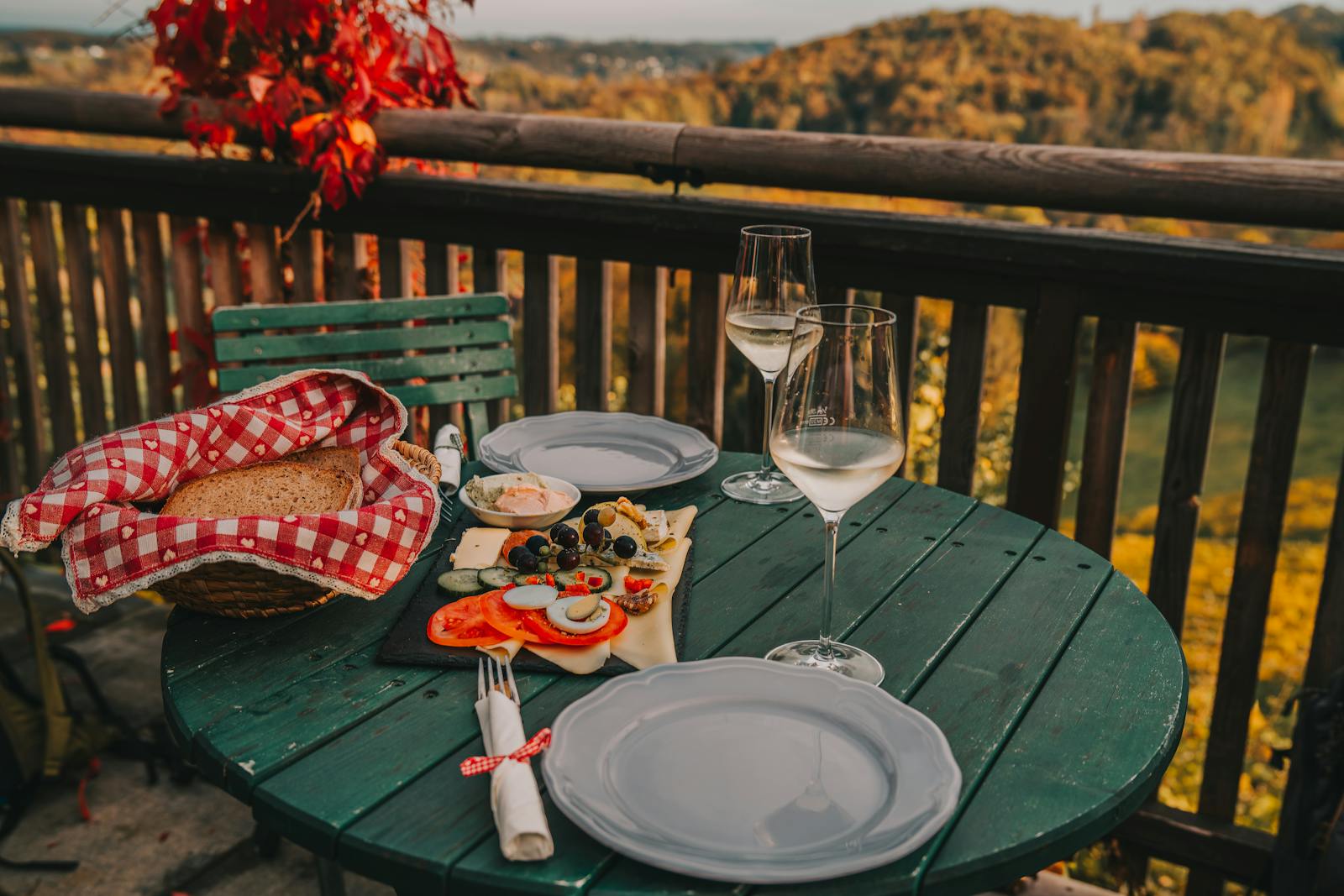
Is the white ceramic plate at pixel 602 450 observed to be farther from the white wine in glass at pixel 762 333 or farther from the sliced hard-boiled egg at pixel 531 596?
the sliced hard-boiled egg at pixel 531 596

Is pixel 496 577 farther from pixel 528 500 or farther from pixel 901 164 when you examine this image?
pixel 901 164

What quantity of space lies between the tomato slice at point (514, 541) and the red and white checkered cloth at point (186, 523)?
131mm

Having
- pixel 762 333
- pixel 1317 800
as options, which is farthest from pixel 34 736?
pixel 1317 800

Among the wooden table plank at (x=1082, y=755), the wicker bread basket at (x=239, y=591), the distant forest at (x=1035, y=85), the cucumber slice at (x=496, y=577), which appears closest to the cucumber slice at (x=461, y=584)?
the cucumber slice at (x=496, y=577)

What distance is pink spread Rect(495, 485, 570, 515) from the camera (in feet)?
4.38

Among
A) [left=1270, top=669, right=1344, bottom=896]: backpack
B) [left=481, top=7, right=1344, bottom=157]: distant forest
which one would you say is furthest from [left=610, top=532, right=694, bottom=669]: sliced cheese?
[left=481, top=7, right=1344, bottom=157]: distant forest

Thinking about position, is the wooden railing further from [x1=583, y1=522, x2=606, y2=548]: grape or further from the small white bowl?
[x1=583, y1=522, x2=606, y2=548]: grape

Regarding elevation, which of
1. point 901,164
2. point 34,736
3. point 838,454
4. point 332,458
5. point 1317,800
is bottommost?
point 34,736

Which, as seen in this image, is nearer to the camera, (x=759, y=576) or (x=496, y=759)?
(x=496, y=759)

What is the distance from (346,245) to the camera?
280cm

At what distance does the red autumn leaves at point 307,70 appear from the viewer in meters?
2.54

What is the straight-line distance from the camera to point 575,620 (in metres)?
1.07

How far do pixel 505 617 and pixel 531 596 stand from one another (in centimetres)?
3

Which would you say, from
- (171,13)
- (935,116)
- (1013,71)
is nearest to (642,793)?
(171,13)
